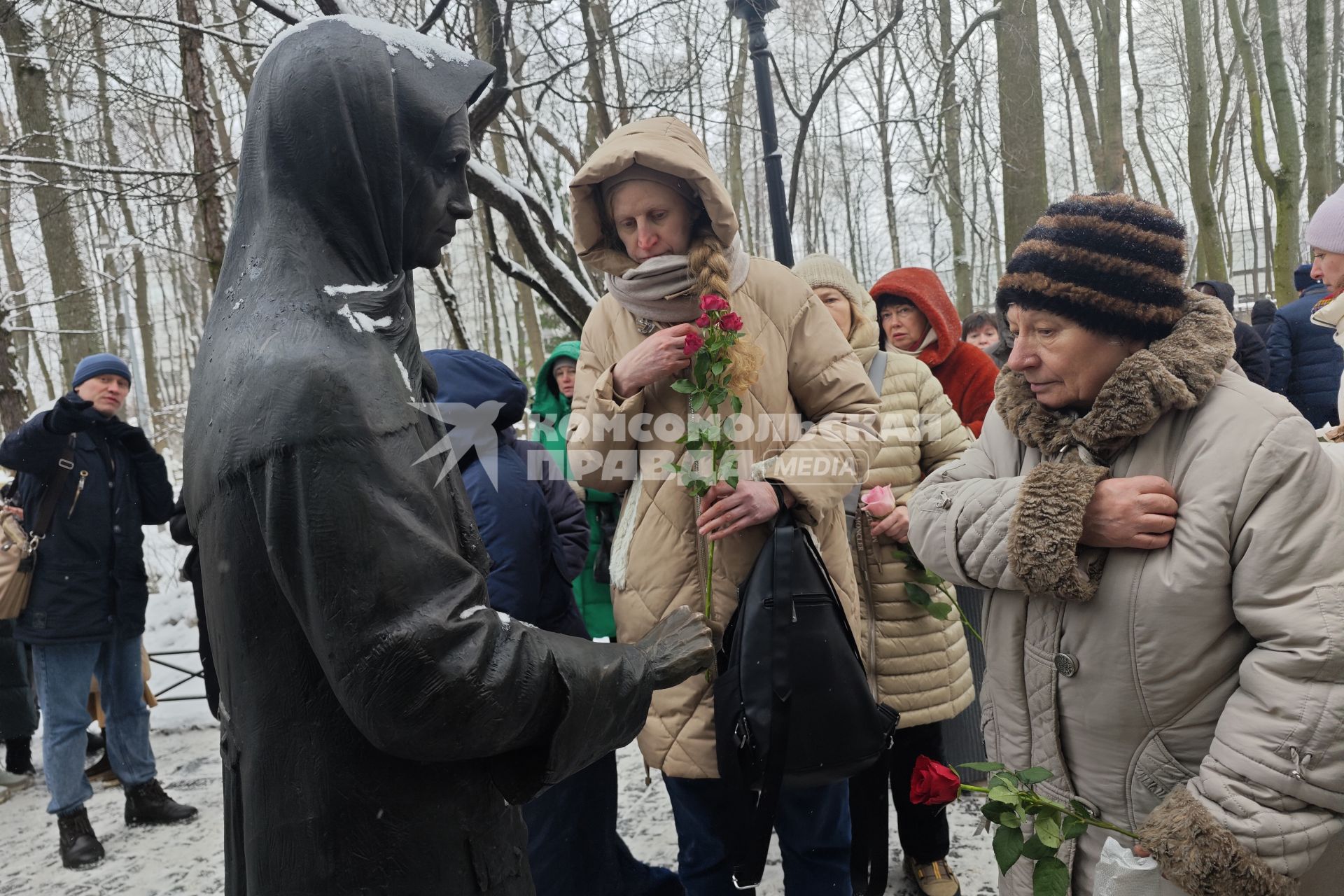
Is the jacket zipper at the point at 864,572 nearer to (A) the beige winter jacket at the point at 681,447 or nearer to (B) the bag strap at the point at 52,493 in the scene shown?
(A) the beige winter jacket at the point at 681,447

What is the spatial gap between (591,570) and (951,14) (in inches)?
304

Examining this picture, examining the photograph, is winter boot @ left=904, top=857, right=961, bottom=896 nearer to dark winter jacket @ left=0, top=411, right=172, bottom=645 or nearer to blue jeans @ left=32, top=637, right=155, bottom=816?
blue jeans @ left=32, top=637, right=155, bottom=816

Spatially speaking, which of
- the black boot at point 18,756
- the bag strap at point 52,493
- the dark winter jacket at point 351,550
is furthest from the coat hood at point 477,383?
the black boot at point 18,756

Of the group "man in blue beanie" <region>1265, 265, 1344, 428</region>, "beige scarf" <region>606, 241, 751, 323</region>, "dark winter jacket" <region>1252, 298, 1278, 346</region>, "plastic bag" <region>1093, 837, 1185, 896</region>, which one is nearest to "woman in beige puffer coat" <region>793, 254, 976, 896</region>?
"beige scarf" <region>606, 241, 751, 323</region>

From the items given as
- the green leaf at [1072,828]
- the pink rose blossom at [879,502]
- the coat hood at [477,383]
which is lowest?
the green leaf at [1072,828]

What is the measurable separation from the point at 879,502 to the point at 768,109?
341 centimetres

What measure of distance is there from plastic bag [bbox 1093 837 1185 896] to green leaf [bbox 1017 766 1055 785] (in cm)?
16

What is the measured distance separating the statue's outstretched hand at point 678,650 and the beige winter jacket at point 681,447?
0.86 m

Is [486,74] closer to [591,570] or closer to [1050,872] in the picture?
[1050,872]

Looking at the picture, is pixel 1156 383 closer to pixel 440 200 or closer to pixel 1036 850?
pixel 1036 850

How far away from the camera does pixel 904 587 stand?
3.32 metres

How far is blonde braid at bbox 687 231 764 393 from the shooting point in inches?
91.3

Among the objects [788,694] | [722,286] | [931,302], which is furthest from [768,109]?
[788,694]

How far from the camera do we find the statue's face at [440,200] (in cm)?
141
